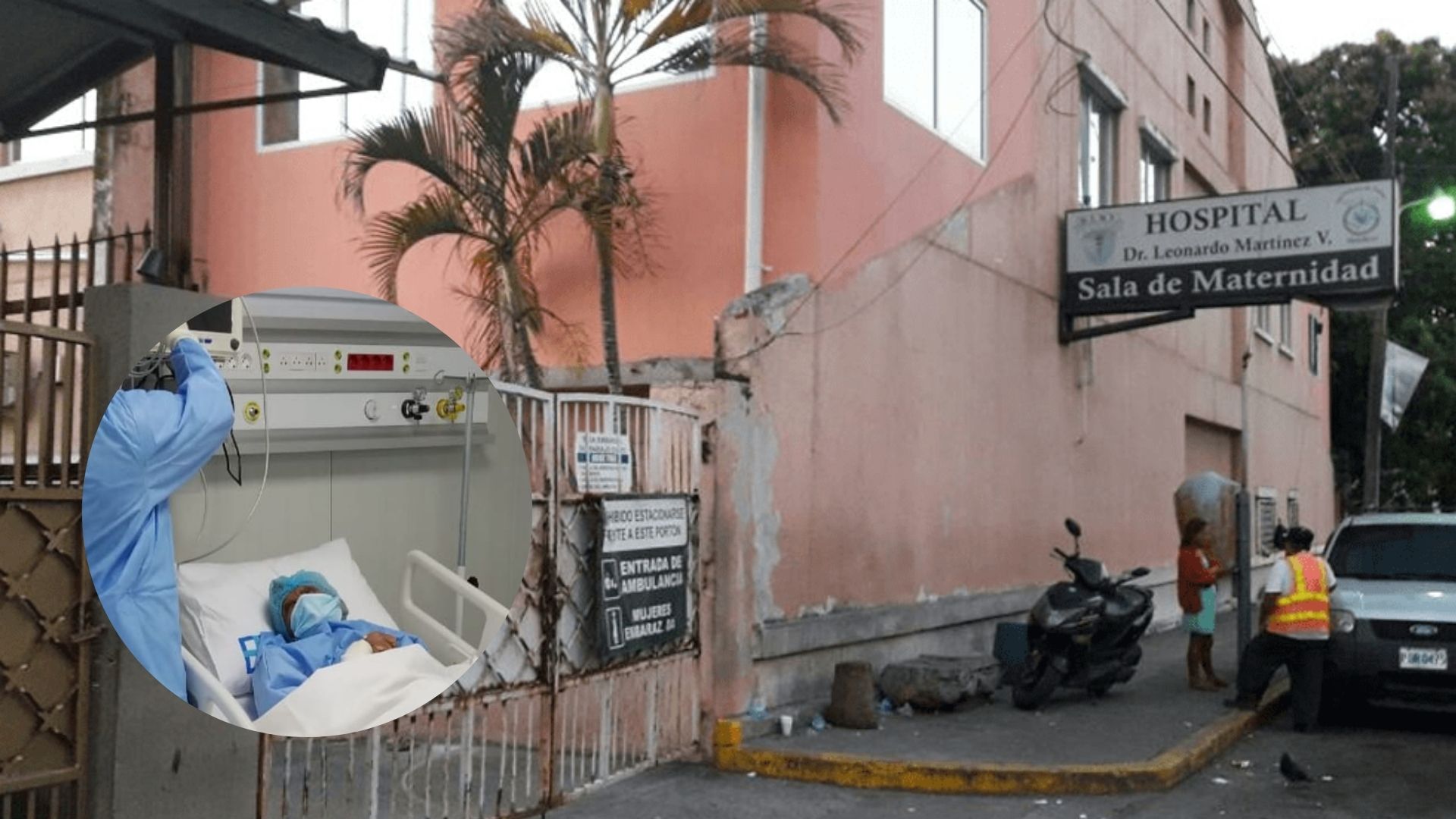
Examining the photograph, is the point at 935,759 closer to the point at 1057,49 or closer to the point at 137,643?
the point at 137,643

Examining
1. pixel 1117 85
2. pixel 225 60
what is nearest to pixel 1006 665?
pixel 225 60

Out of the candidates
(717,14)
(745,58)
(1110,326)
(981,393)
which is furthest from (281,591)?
(1110,326)

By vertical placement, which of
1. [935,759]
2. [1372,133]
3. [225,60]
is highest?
[1372,133]

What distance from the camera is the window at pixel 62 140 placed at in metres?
6.25

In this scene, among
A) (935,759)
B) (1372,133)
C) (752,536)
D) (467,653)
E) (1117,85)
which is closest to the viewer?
(467,653)

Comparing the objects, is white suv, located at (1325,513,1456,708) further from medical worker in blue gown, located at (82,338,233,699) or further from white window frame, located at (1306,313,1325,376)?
white window frame, located at (1306,313,1325,376)

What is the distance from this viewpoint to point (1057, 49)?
1438 centimetres

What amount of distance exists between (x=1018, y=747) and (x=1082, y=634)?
188 centimetres

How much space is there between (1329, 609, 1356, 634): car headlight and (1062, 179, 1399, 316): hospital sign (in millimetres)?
3713

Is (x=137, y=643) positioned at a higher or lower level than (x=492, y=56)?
lower

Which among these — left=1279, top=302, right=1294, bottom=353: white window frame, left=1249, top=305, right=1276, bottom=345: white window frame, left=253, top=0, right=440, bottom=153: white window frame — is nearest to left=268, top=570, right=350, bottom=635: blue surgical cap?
left=253, top=0, right=440, bottom=153: white window frame

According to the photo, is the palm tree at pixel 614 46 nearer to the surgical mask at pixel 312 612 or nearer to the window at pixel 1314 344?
the surgical mask at pixel 312 612

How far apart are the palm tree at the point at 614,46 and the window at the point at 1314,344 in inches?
910

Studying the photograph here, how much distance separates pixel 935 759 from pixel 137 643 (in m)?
6.87
